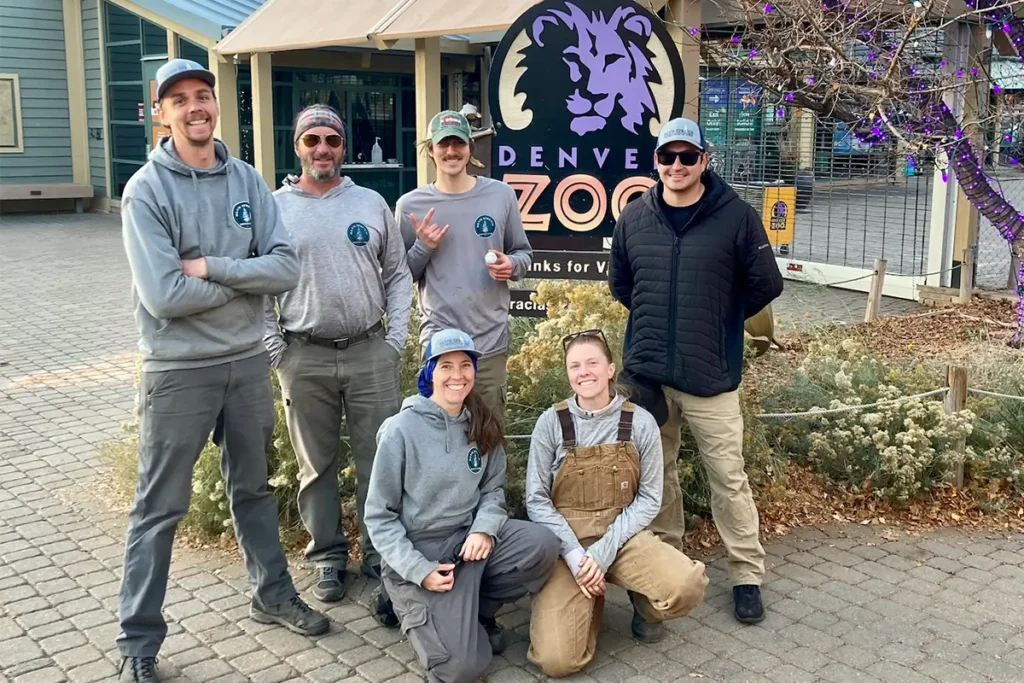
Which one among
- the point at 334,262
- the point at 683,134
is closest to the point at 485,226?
the point at 334,262

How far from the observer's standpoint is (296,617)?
3943mm

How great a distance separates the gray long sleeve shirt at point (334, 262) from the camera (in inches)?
158

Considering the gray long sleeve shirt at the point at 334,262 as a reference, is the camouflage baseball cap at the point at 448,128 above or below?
above

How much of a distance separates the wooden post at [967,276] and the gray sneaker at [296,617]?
777 cm

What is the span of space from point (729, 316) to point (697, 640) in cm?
123

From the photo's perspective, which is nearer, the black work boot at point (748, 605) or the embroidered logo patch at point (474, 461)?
the embroidered logo patch at point (474, 461)

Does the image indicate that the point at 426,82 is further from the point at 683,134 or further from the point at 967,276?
the point at 683,134

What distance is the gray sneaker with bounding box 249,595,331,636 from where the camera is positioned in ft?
12.9

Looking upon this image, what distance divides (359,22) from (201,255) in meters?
9.74

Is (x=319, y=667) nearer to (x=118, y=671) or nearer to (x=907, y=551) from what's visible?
(x=118, y=671)

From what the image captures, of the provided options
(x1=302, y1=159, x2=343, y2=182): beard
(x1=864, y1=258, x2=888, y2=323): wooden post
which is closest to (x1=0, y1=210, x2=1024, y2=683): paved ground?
(x1=302, y1=159, x2=343, y2=182): beard

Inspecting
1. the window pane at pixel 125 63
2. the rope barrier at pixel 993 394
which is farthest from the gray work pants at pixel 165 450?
the window pane at pixel 125 63

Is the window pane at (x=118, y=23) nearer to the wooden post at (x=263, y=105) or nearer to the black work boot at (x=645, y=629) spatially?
the wooden post at (x=263, y=105)

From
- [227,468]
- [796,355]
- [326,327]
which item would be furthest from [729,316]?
[796,355]
